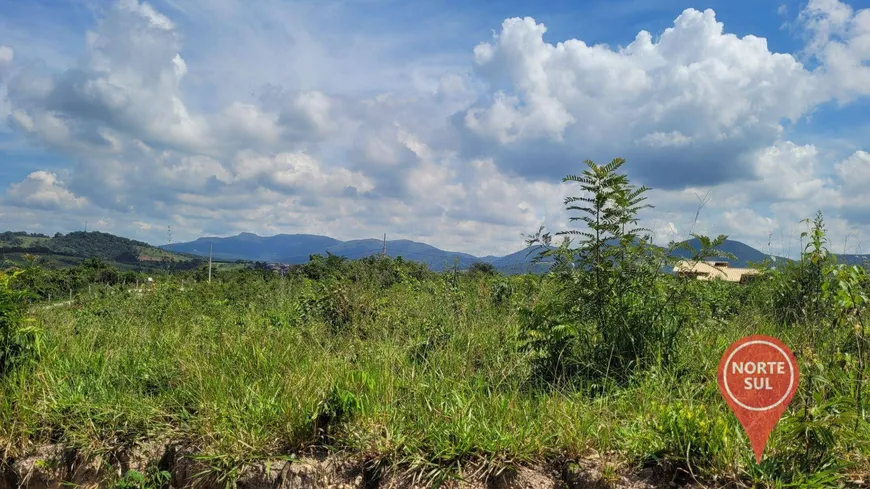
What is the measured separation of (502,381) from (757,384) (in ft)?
6.20

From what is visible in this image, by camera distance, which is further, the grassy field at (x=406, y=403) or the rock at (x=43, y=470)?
the rock at (x=43, y=470)

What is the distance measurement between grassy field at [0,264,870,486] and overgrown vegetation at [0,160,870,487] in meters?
0.02

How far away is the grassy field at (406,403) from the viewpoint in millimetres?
3236

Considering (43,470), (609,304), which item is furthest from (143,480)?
(609,304)

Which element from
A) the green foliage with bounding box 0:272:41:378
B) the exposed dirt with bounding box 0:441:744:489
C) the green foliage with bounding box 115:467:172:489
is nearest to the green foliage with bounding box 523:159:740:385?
the exposed dirt with bounding box 0:441:744:489

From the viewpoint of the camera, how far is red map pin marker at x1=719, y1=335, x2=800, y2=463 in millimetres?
2871

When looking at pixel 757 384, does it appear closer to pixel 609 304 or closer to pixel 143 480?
pixel 609 304

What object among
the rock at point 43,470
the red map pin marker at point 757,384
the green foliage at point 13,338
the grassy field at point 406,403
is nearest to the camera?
the red map pin marker at point 757,384

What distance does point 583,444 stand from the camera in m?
3.44

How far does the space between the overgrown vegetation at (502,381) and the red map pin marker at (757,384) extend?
8.9 inches

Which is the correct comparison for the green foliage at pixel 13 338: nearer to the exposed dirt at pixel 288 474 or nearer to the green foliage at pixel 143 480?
the exposed dirt at pixel 288 474

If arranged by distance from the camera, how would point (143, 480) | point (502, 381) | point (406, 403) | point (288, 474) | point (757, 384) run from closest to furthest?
point (757, 384) → point (288, 474) → point (143, 480) → point (406, 403) → point (502, 381)

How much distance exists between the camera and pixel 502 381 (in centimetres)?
436

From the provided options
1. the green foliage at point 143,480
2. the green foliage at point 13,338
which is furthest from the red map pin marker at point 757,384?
the green foliage at point 13,338
